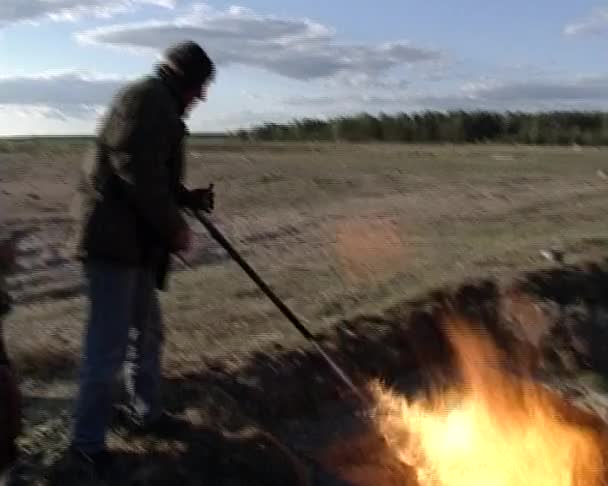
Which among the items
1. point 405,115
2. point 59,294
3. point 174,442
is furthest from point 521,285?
point 405,115

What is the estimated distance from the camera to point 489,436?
8.02 metres

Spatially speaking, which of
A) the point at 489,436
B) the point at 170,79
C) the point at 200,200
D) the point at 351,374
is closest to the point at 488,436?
the point at 489,436

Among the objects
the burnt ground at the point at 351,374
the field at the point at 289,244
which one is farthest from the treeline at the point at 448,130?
the burnt ground at the point at 351,374

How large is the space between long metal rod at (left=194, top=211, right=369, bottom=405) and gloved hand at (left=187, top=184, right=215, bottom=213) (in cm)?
7

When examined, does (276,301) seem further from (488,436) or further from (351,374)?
(488,436)

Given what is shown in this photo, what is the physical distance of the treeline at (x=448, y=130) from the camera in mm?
31422

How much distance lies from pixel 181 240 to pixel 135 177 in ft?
1.65

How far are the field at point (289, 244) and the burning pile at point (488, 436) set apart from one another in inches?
27.7

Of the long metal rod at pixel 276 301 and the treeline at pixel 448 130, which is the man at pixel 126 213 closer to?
the long metal rod at pixel 276 301

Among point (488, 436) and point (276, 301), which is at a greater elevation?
point (276, 301)

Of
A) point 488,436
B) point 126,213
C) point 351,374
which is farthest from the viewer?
point 488,436

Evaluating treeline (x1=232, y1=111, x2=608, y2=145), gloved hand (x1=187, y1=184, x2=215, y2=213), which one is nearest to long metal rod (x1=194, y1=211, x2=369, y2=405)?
gloved hand (x1=187, y1=184, x2=215, y2=213)

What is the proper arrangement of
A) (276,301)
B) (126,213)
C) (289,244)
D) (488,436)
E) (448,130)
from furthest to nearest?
(448,130)
(289,244)
(488,436)
(276,301)
(126,213)

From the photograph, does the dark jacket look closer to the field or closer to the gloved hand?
the gloved hand
